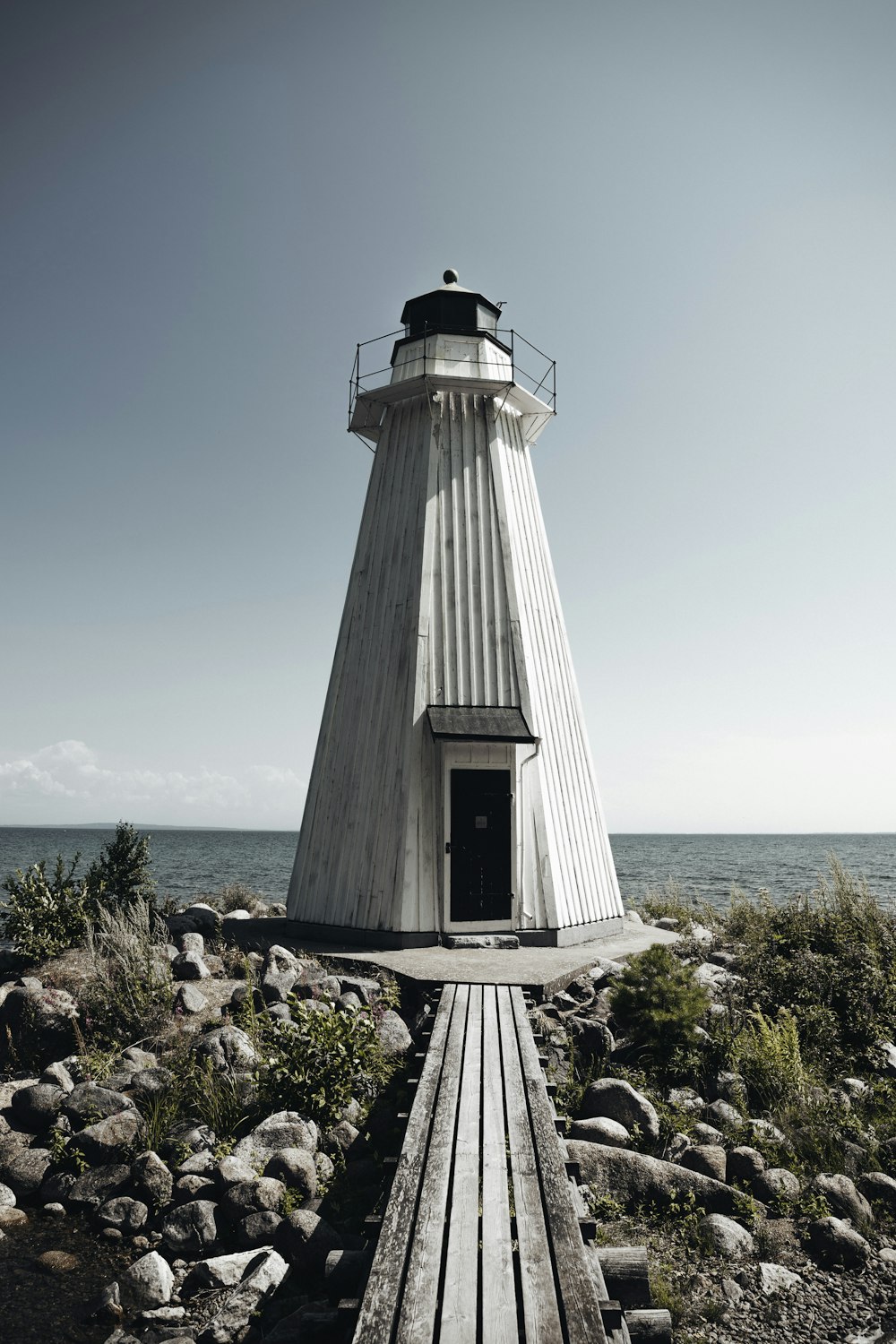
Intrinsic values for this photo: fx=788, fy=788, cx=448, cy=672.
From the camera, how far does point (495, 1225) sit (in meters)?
4.35

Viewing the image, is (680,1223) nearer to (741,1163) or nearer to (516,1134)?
(741,1163)

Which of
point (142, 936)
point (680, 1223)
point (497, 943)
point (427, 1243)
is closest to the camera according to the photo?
point (427, 1243)

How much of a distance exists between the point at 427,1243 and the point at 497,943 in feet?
25.5

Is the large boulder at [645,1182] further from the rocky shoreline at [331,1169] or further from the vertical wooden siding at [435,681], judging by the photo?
the vertical wooden siding at [435,681]

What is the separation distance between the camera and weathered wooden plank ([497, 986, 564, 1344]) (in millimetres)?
3530

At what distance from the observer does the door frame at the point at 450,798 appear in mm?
12078

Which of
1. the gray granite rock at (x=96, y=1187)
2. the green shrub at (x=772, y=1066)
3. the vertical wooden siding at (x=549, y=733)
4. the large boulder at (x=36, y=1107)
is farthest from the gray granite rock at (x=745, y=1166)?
the large boulder at (x=36, y=1107)

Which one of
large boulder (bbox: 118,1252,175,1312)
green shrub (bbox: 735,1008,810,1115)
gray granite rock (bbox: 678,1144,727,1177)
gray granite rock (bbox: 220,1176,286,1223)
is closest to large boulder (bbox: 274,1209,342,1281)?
gray granite rock (bbox: 220,1176,286,1223)

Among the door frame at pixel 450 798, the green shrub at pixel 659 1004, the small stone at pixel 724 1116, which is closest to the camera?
the small stone at pixel 724 1116

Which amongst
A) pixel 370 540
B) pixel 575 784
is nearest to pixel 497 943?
pixel 575 784

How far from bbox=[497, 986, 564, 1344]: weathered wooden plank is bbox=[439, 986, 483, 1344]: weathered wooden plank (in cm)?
24

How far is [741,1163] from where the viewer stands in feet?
22.1

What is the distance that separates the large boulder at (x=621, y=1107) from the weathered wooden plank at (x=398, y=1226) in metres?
1.63

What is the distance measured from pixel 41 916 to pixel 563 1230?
8831mm
